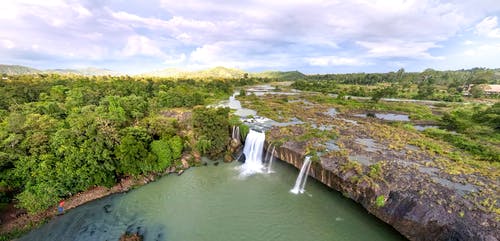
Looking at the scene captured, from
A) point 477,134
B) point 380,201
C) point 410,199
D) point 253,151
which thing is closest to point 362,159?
point 380,201

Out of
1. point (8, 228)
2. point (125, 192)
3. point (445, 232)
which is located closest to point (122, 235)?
point (125, 192)

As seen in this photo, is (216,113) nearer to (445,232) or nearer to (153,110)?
(153,110)

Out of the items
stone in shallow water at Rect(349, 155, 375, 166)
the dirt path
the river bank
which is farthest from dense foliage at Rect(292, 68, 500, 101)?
Result: the river bank

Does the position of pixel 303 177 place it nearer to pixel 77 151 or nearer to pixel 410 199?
pixel 410 199

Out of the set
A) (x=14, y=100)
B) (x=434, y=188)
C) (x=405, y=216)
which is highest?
(x=14, y=100)

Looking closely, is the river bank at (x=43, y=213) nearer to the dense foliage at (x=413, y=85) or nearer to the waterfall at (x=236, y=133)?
the waterfall at (x=236, y=133)

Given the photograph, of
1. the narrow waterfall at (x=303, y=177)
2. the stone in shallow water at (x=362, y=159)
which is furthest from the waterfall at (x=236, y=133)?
the stone in shallow water at (x=362, y=159)

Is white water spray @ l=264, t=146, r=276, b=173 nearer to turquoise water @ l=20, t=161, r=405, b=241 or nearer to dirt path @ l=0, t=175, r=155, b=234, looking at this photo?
turquoise water @ l=20, t=161, r=405, b=241
